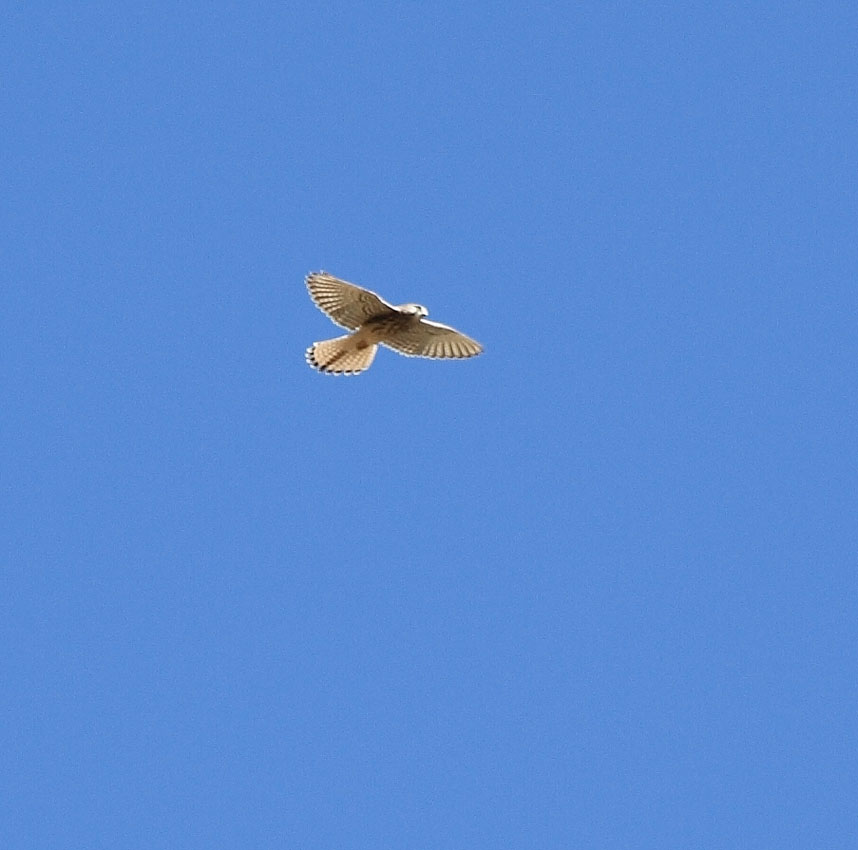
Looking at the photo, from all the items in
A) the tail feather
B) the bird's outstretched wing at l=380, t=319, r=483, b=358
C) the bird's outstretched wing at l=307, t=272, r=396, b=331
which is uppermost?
the bird's outstretched wing at l=380, t=319, r=483, b=358

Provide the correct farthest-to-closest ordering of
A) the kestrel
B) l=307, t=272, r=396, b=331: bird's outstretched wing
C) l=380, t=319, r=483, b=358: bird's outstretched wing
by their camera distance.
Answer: l=380, t=319, r=483, b=358: bird's outstretched wing, the kestrel, l=307, t=272, r=396, b=331: bird's outstretched wing

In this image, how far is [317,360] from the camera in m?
20.1

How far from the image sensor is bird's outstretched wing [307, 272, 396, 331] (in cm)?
1917

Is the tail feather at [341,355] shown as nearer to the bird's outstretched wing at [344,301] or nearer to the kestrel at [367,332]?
the kestrel at [367,332]

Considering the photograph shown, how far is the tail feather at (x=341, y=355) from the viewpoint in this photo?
2000 centimetres

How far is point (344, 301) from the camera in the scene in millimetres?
19531

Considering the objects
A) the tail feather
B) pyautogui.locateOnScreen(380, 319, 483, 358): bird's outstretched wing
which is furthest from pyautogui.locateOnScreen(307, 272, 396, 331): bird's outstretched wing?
pyautogui.locateOnScreen(380, 319, 483, 358): bird's outstretched wing

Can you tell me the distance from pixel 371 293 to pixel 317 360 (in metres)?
1.28

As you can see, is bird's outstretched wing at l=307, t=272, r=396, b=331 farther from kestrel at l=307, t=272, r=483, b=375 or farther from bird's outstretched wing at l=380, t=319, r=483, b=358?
bird's outstretched wing at l=380, t=319, r=483, b=358

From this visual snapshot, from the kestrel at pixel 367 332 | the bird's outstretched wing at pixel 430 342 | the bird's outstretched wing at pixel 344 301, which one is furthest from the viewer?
the bird's outstretched wing at pixel 430 342

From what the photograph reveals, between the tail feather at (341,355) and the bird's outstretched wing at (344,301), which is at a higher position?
the bird's outstretched wing at (344,301)

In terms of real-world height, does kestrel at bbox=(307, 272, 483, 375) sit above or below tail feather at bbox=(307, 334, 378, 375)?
above

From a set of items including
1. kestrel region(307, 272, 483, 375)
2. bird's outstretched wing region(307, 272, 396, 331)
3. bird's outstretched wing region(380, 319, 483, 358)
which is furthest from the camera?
bird's outstretched wing region(380, 319, 483, 358)

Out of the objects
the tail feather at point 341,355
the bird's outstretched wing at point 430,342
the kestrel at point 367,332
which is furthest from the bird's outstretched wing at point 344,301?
the bird's outstretched wing at point 430,342
